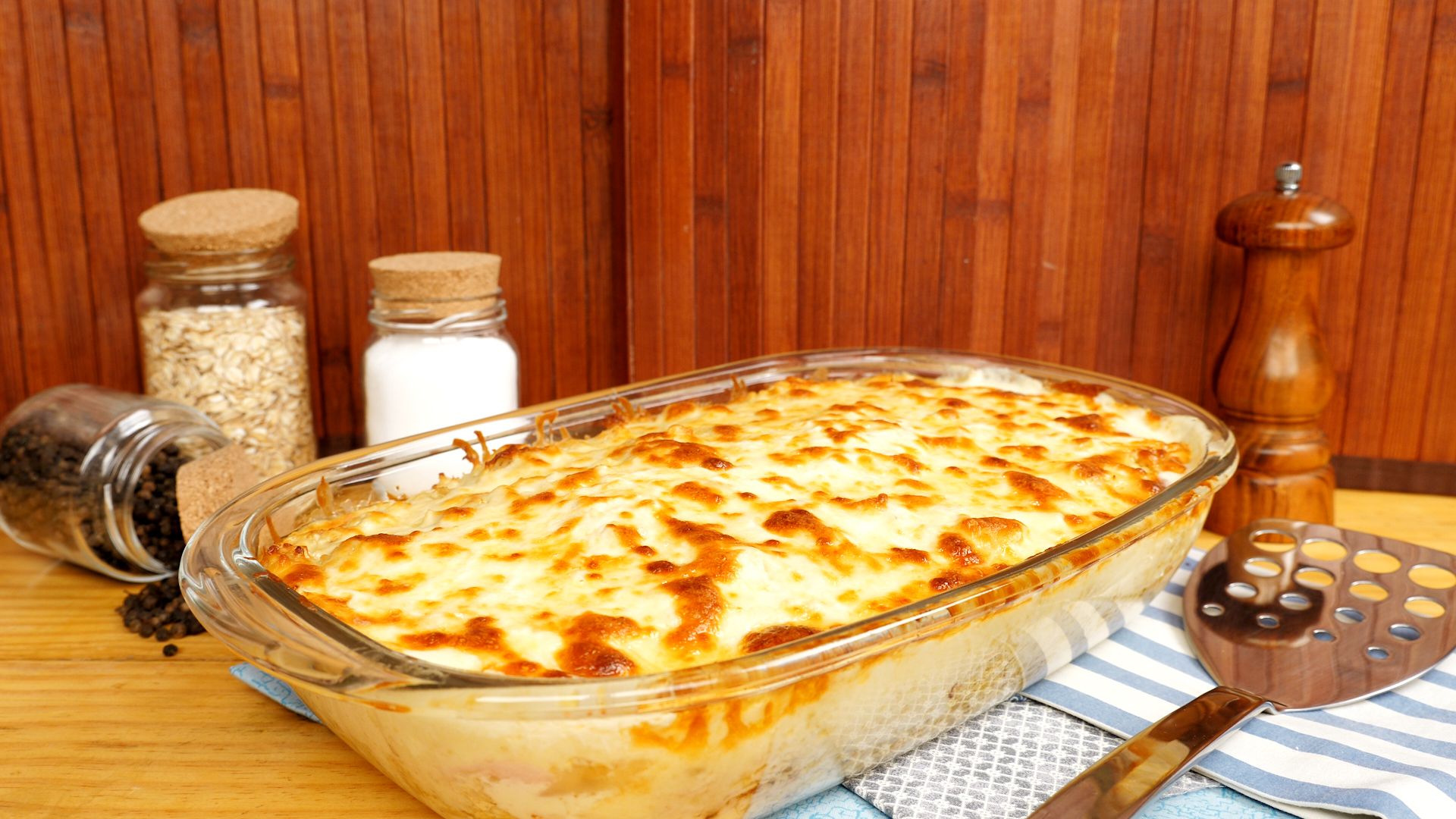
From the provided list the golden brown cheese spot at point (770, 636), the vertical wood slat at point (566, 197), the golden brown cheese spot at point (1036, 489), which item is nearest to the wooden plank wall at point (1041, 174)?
the vertical wood slat at point (566, 197)

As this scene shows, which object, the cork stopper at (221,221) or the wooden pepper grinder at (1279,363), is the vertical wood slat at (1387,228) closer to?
the wooden pepper grinder at (1279,363)

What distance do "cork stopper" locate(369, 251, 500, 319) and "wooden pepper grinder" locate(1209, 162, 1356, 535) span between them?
90cm

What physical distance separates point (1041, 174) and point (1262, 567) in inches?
24.6

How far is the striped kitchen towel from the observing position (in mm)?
864

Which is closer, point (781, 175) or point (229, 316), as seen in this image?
point (229, 316)

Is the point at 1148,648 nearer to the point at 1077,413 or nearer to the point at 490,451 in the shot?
the point at 1077,413

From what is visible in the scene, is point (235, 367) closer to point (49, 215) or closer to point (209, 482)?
point (209, 482)

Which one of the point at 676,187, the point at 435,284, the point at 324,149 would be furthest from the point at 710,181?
the point at 324,149

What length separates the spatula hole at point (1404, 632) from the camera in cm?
107

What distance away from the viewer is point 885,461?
3.57 feet

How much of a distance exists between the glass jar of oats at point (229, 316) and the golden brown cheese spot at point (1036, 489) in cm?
96

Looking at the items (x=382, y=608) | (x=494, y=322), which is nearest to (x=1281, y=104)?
(x=494, y=322)

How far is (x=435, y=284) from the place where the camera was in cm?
144

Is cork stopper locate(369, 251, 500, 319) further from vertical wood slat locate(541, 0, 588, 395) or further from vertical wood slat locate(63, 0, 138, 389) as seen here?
vertical wood slat locate(63, 0, 138, 389)
